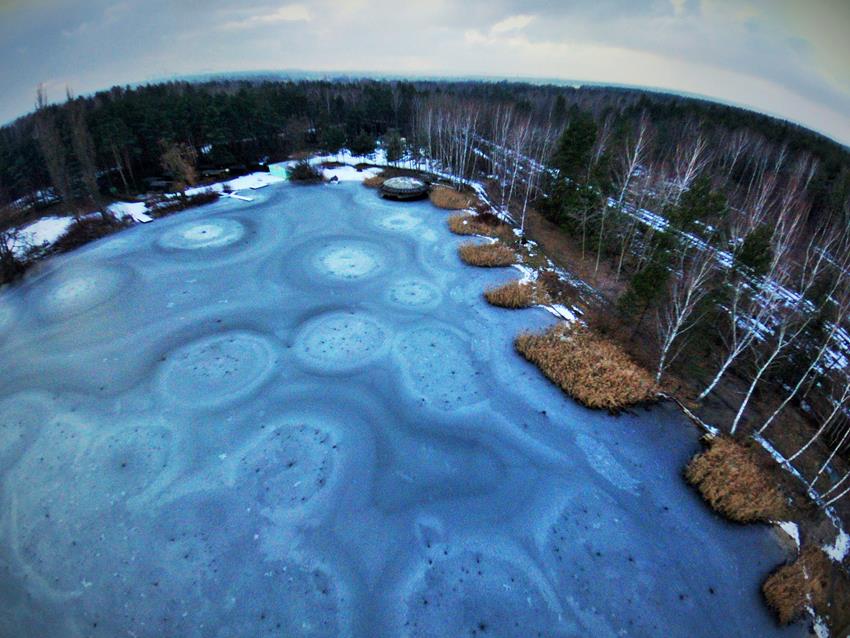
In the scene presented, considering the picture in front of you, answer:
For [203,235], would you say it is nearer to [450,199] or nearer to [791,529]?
[450,199]

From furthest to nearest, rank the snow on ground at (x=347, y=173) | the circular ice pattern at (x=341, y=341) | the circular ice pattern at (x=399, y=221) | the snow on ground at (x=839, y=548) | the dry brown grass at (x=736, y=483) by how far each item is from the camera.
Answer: the snow on ground at (x=347, y=173)
the circular ice pattern at (x=399, y=221)
the circular ice pattern at (x=341, y=341)
the dry brown grass at (x=736, y=483)
the snow on ground at (x=839, y=548)

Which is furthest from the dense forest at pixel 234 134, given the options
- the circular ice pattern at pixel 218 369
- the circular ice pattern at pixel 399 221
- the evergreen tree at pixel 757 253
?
the circular ice pattern at pixel 218 369

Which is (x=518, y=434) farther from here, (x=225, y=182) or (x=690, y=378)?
(x=225, y=182)

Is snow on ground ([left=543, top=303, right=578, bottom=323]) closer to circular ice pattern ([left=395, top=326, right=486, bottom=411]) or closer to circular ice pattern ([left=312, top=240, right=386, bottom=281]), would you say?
circular ice pattern ([left=395, top=326, right=486, bottom=411])

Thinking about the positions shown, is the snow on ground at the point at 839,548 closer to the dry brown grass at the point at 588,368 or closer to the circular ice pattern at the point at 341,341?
the dry brown grass at the point at 588,368

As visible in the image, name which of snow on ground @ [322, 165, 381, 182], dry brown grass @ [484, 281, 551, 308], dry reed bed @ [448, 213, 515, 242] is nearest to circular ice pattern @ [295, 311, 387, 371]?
dry brown grass @ [484, 281, 551, 308]

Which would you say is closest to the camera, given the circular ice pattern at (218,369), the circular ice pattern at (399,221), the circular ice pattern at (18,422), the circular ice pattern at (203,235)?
the circular ice pattern at (18,422)
